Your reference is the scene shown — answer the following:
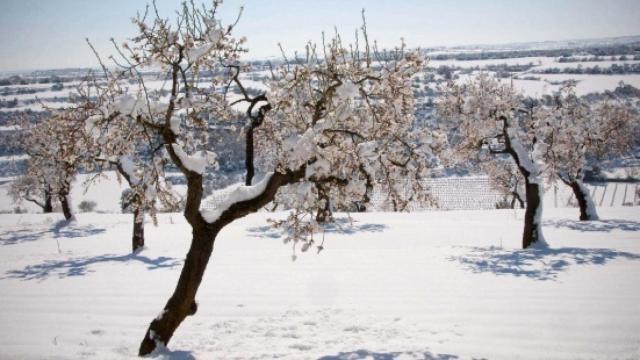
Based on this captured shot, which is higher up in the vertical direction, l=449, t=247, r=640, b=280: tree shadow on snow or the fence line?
l=449, t=247, r=640, b=280: tree shadow on snow

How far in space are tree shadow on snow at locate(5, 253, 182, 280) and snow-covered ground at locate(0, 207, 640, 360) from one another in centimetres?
6

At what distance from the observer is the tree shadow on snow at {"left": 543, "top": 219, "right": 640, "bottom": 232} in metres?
18.2

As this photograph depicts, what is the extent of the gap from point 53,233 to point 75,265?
10.2 meters

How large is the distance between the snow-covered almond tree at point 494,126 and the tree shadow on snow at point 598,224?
5202mm

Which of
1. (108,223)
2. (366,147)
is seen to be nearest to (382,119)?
(366,147)

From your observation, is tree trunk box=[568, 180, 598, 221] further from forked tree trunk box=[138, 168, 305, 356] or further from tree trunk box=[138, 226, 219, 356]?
tree trunk box=[138, 226, 219, 356]

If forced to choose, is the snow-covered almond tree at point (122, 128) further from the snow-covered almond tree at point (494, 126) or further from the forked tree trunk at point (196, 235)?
the snow-covered almond tree at point (494, 126)

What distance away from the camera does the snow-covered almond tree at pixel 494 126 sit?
14.4 meters

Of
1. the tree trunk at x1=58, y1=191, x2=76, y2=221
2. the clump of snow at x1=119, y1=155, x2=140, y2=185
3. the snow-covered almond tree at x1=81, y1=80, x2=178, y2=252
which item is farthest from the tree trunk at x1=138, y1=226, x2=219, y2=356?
the tree trunk at x1=58, y1=191, x2=76, y2=221

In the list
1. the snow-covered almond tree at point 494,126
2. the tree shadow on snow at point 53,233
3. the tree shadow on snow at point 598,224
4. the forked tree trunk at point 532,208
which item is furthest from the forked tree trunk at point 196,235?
Result: the tree shadow on snow at point 53,233

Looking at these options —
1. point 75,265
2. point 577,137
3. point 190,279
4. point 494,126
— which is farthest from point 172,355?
point 577,137

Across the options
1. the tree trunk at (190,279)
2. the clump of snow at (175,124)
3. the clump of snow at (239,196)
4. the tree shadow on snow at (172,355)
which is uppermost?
the clump of snow at (175,124)

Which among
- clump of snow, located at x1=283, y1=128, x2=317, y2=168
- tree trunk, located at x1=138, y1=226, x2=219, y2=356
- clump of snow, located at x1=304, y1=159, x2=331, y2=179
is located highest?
clump of snow, located at x1=283, y1=128, x2=317, y2=168

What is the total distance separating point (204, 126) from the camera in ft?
22.7
